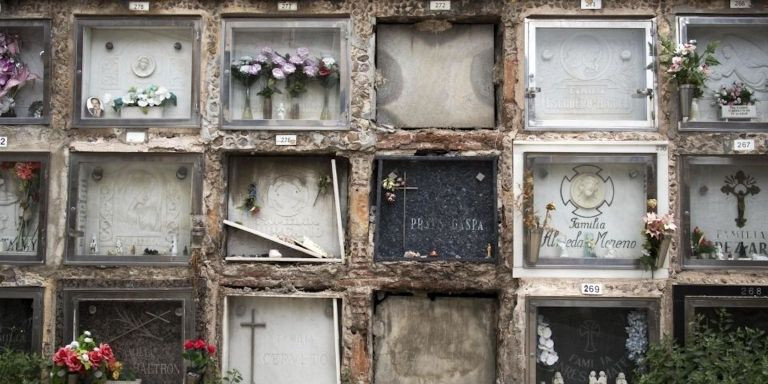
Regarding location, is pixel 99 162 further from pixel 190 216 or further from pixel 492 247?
pixel 492 247

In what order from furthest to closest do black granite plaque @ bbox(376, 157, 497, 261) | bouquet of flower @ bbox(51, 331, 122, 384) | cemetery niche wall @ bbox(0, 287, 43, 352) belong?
1. black granite plaque @ bbox(376, 157, 497, 261)
2. cemetery niche wall @ bbox(0, 287, 43, 352)
3. bouquet of flower @ bbox(51, 331, 122, 384)

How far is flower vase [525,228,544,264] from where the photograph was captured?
623cm

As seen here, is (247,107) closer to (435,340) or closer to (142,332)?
(142,332)

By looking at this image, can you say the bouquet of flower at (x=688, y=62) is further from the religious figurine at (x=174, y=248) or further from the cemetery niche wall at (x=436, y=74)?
the religious figurine at (x=174, y=248)

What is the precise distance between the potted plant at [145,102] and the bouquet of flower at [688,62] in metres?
4.56

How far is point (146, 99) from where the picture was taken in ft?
21.7

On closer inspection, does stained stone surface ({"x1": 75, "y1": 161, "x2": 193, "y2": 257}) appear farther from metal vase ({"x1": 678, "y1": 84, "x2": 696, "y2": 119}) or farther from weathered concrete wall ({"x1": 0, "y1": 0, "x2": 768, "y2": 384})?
metal vase ({"x1": 678, "y1": 84, "x2": 696, "y2": 119})

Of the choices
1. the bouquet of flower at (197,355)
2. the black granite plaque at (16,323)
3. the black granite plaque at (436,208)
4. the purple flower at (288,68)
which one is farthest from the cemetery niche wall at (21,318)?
the black granite plaque at (436,208)

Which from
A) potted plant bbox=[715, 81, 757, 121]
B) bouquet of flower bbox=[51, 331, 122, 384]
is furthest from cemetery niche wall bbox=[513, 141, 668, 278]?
bouquet of flower bbox=[51, 331, 122, 384]

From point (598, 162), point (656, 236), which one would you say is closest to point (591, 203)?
point (598, 162)

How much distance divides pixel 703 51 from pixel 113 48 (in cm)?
561

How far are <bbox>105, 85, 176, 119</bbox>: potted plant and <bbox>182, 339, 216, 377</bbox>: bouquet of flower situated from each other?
2.16 m

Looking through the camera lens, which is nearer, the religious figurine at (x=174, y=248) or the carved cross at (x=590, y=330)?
the carved cross at (x=590, y=330)

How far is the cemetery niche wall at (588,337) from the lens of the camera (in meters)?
6.33
